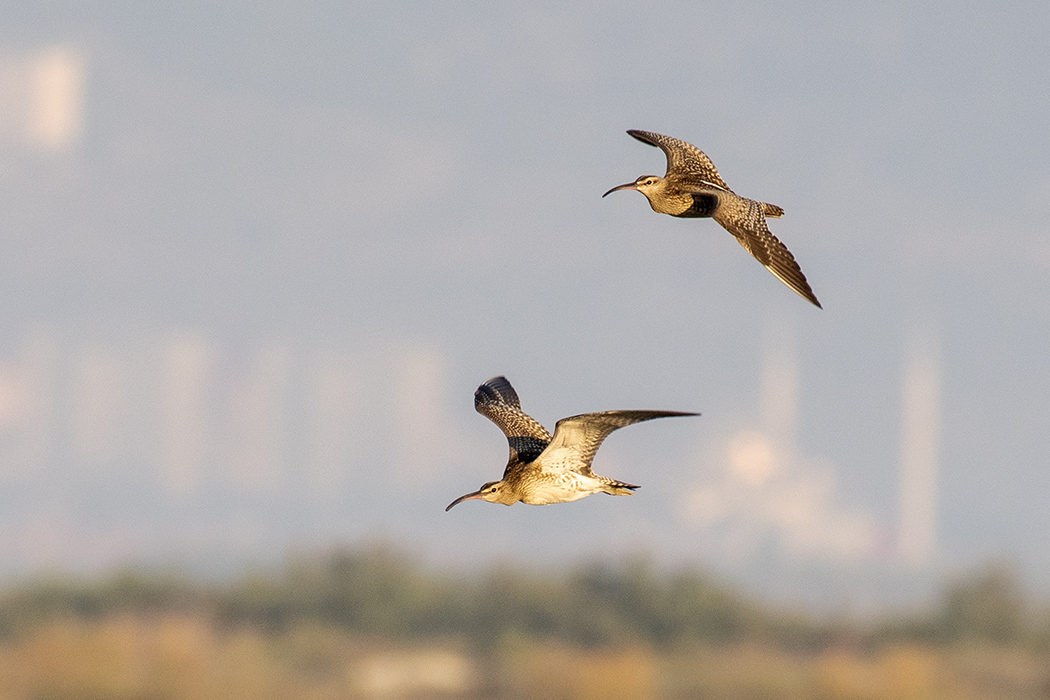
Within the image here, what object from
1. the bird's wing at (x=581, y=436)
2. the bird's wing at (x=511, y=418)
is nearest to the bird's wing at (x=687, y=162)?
the bird's wing at (x=511, y=418)

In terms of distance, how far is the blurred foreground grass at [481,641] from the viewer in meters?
54.5

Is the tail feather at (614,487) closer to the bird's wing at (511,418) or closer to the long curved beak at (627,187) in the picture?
the bird's wing at (511,418)

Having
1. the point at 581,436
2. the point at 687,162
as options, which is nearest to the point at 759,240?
the point at 581,436

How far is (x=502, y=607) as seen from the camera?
66.9 meters

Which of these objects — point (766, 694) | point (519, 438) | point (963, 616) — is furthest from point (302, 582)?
point (519, 438)

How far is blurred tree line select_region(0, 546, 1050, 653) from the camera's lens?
65.9 m

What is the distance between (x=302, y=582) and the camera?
6769 centimetres

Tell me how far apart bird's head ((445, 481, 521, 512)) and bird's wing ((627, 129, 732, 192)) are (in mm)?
4069

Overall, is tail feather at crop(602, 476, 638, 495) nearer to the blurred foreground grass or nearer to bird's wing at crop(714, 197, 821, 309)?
bird's wing at crop(714, 197, 821, 309)

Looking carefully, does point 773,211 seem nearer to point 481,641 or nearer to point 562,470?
Answer: point 562,470

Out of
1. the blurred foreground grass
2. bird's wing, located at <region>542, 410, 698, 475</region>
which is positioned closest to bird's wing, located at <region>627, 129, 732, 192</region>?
bird's wing, located at <region>542, 410, 698, 475</region>

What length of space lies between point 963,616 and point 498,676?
23.4m

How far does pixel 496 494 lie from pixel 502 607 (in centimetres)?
5621

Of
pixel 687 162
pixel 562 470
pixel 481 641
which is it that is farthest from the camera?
pixel 481 641
